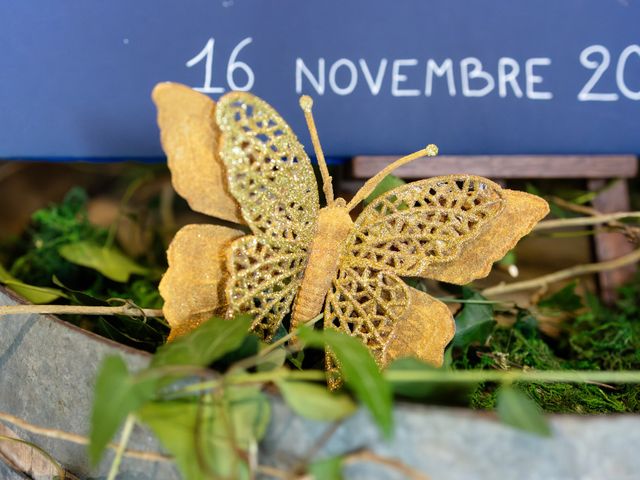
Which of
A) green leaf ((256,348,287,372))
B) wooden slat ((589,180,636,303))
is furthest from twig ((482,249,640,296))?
green leaf ((256,348,287,372))

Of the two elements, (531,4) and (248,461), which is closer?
(248,461)

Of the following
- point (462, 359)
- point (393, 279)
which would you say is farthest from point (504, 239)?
point (462, 359)

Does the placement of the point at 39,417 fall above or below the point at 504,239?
below

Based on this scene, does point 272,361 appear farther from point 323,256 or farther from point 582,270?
point 582,270

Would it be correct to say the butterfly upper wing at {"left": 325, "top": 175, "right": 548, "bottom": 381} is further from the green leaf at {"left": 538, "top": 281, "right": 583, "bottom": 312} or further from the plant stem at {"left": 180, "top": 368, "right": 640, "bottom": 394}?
the green leaf at {"left": 538, "top": 281, "right": 583, "bottom": 312}

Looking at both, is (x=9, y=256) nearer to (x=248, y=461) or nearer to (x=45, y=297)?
(x=45, y=297)

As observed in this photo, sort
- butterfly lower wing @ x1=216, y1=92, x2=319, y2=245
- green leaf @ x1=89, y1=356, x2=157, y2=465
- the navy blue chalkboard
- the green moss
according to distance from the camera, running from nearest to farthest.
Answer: green leaf @ x1=89, y1=356, x2=157, y2=465
butterfly lower wing @ x1=216, y1=92, x2=319, y2=245
the green moss
the navy blue chalkboard

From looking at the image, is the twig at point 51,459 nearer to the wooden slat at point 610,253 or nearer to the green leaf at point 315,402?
the green leaf at point 315,402
